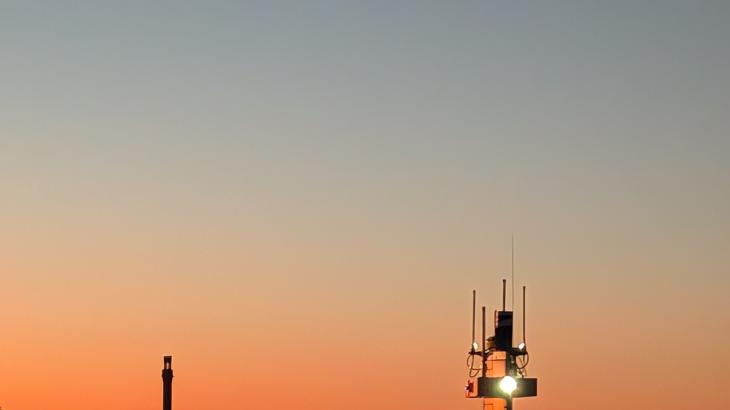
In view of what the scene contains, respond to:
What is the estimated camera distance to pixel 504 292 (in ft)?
287

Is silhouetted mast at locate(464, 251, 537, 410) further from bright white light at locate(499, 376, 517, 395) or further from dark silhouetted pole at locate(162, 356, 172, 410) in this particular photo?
dark silhouetted pole at locate(162, 356, 172, 410)

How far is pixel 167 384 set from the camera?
405 feet

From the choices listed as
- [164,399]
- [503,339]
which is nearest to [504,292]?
[503,339]

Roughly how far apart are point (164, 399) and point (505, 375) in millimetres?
43041

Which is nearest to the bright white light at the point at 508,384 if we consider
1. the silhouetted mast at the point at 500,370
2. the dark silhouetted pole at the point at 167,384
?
the silhouetted mast at the point at 500,370

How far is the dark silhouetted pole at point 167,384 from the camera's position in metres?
122

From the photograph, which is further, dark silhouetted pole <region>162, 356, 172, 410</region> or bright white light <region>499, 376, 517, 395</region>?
dark silhouetted pole <region>162, 356, 172, 410</region>

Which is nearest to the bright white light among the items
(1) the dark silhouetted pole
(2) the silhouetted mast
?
(2) the silhouetted mast

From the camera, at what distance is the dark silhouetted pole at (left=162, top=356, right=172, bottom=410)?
122 m

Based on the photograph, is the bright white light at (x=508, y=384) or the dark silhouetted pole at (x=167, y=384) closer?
the bright white light at (x=508, y=384)

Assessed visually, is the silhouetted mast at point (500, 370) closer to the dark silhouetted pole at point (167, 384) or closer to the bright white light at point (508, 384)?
the bright white light at point (508, 384)

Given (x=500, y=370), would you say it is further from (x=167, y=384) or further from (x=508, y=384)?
(x=167, y=384)

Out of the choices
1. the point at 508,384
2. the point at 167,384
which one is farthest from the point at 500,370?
the point at 167,384

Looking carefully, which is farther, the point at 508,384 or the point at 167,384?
the point at 167,384
